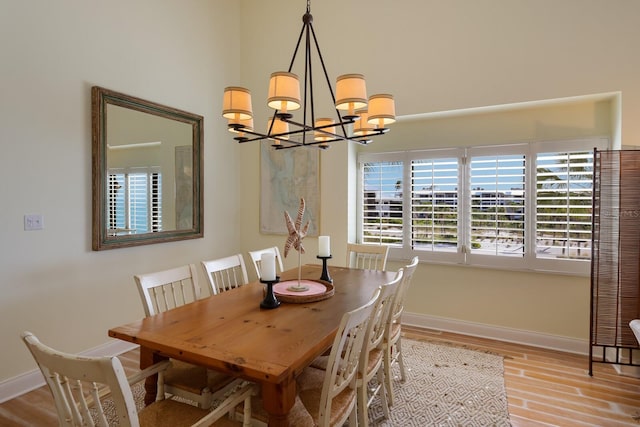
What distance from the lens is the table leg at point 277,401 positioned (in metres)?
1.35

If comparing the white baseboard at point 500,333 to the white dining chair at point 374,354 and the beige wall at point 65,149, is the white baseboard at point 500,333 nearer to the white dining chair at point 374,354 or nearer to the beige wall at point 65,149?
the white dining chair at point 374,354

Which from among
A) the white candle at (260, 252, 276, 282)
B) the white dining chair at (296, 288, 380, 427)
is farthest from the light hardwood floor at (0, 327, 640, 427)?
the white candle at (260, 252, 276, 282)

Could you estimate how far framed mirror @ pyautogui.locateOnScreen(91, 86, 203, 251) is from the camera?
9.98 feet

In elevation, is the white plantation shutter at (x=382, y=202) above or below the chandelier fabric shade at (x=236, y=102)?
below

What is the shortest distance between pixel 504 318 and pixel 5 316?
417cm

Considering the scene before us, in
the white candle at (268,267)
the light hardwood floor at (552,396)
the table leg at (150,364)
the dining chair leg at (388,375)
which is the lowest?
the light hardwood floor at (552,396)

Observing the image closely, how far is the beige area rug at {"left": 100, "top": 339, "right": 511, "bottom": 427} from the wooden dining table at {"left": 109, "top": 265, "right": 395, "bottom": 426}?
2.67ft

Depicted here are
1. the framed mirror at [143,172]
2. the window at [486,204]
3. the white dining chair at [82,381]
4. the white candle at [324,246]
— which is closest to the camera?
the white dining chair at [82,381]

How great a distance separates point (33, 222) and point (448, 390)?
327 centimetres

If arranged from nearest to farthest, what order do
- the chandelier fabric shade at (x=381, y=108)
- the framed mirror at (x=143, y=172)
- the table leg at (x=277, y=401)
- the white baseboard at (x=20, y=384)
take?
1. the table leg at (x=277, y=401)
2. the chandelier fabric shade at (x=381, y=108)
3. the white baseboard at (x=20, y=384)
4. the framed mirror at (x=143, y=172)

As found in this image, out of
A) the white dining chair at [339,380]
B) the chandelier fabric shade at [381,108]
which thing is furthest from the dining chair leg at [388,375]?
the chandelier fabric shade at [381,108]

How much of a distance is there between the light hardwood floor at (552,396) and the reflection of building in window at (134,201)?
1.17 metres

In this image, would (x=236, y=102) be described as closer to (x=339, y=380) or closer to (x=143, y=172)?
(x=339, y=380)

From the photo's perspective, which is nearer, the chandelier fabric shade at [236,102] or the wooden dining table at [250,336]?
the wooden dining table at [250,336]
